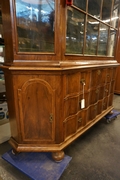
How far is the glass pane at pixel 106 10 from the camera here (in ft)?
4.61

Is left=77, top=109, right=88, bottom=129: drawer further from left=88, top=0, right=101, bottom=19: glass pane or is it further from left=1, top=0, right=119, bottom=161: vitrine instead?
left=88, top=0, right=101, bottom=19: glass pane

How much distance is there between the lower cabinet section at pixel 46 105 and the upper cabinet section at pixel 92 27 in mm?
268

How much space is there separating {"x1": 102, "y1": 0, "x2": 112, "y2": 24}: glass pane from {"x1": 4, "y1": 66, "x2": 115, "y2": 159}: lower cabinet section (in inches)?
26.7

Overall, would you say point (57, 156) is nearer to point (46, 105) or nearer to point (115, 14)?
point (46, 105)

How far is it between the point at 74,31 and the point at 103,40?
24.4 inches

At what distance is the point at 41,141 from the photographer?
1123mm

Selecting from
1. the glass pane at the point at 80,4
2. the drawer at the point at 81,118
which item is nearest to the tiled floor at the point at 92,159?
the drawer at the point at 81,118

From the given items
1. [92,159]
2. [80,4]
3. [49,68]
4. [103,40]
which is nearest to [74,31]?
[80,4]

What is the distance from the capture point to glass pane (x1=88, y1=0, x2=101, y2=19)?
1.20 metres

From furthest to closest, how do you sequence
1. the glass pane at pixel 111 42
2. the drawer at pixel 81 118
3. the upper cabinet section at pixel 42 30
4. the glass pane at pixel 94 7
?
the glass pane at pixel 111 42
the drawer at pixel 81 118
the glass pane at pixel 94 7
the upper cabinet section at pixel 42 30

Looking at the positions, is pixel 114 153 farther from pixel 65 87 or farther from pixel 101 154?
pixel 65 87

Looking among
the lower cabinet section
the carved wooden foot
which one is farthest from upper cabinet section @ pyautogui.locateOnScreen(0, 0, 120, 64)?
the carved wooden foot

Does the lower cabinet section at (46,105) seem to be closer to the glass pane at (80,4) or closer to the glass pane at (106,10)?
the glass pane at (80,4)

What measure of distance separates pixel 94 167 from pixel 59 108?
0.69m
